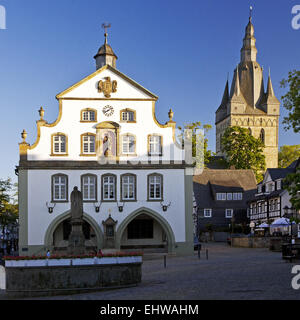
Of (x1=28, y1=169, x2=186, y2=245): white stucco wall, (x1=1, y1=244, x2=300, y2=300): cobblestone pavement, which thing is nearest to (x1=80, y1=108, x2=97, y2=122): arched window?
(x1=28, y1=169, x2=186, y2=245): white stucco wall

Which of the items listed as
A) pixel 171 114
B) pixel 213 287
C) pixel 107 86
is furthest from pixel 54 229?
pixel 213 287

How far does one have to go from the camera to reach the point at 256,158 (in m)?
89.1

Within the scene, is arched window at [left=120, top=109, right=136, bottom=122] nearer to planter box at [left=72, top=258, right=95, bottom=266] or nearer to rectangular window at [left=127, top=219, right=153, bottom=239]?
rectangular window at [left=127, top=219, right=153, bottom=239]

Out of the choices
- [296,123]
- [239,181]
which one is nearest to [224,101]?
[239,181]

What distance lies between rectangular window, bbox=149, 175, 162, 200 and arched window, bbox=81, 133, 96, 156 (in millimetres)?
4606

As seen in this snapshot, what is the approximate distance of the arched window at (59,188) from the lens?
41.3m

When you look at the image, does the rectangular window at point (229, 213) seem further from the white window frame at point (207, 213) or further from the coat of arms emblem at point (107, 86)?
the coat of arms emblem at point (107, 86)

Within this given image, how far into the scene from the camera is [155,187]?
42531mm

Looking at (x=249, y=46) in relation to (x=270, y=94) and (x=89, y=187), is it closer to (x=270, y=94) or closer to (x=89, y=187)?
(x=270, y=94)

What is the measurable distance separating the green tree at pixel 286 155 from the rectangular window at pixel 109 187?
74095 mm

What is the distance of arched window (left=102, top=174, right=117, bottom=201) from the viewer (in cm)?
4203

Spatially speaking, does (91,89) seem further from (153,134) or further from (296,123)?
(296,123)

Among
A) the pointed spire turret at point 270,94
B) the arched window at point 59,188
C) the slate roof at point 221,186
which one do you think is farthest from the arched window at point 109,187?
the pointed spire turret at point 270,94

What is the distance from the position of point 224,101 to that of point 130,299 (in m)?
118
